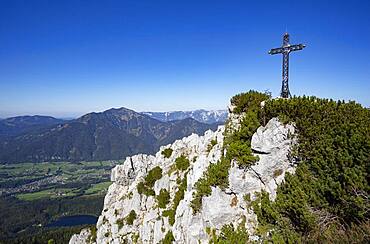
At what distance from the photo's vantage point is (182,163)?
119 feet

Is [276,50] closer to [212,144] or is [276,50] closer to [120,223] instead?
[212,144]

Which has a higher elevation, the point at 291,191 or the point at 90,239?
the point at 291,191

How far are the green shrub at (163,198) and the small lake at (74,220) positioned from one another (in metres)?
153

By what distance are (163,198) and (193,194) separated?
10150 mm

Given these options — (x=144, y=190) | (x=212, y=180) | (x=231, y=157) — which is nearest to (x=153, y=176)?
(x=144, y=190)

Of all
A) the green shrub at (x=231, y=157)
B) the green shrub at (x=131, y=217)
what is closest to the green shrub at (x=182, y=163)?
the green shrub at (x=231, y=157)

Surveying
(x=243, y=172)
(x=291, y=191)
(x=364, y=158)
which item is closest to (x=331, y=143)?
(x=364, y=158)

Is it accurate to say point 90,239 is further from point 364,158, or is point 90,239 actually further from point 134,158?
point 364,158

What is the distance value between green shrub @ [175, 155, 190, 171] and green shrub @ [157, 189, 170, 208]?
11.4ft

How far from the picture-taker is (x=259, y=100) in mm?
26828

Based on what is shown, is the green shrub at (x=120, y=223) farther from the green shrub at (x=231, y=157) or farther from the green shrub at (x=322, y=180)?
the green shrub at (x=322, y=180)

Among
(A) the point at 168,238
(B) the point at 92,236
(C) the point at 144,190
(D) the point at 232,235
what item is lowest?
(B) the point at 92,236

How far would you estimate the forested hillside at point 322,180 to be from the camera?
15773mm

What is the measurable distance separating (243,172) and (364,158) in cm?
875
